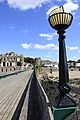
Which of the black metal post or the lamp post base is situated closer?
the lamp post base

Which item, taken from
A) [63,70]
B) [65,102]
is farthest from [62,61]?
[65,102]

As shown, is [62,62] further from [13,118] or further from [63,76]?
[13,118]

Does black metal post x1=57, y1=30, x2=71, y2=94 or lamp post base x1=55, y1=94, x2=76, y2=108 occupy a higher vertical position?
black metal post x1=57, y1=30, x2=71, y2=94

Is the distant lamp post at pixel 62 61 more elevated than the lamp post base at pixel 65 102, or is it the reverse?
the distant lamp post at pixel 62 61

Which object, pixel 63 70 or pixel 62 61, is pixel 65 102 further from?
pixel 62 61

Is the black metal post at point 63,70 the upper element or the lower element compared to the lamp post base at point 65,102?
upper

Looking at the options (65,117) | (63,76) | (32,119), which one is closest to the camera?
(65,117)

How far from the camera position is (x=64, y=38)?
5.94 meters

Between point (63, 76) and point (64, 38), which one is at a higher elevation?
point (64, 38)

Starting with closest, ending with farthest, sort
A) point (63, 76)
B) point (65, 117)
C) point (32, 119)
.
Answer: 1. point (65, 117)
2. point (63, 76)
3. point (32, 119)

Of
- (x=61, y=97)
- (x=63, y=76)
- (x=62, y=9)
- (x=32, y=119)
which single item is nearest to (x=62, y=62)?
(x=63, y=76)

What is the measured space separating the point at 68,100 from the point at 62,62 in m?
0.74

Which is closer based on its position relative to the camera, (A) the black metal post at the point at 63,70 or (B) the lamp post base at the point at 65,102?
(B) the lamp post base at the point at 65,102

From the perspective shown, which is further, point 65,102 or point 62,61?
point 62,61
